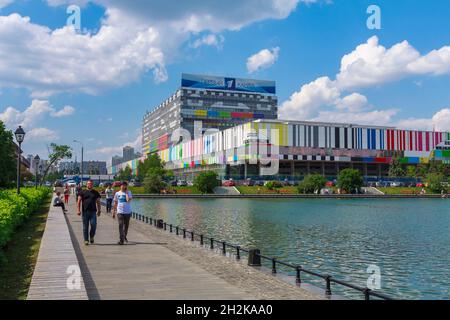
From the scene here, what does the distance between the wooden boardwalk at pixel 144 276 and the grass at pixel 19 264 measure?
1472 mm

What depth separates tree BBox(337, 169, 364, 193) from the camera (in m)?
112

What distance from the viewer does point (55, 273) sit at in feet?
34.9

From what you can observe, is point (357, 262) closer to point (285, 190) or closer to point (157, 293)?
point (157, 293)

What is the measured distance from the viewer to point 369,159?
141125 mm

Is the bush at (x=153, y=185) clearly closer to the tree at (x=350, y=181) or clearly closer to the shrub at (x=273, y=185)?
the shrub at (x=273, y=185)

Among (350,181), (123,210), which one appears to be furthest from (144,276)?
(350,181)

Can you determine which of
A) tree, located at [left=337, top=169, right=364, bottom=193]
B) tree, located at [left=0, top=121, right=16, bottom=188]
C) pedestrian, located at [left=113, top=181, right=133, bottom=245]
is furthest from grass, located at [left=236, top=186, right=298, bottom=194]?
pedestrian, located at [left=113, top=181, right=133, bottom=245]

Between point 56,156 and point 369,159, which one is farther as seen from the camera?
point 369,159

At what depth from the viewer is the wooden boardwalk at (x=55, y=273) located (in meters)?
8.77

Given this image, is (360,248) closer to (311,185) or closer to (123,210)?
(123,210)

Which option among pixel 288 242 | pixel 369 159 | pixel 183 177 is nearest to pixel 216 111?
pixel 183 177
